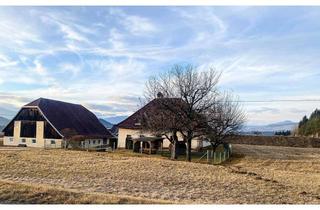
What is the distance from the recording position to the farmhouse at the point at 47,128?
156 ft

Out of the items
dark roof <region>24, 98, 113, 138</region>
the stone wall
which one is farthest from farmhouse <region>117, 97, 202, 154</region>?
the stone wall

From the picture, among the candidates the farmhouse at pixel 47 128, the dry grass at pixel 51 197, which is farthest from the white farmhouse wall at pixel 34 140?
the dry grass at pixel 51 197

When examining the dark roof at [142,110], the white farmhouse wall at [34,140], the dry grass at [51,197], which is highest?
the dark roof at [142,110]

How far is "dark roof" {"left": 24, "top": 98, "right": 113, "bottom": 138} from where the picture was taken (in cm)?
4950

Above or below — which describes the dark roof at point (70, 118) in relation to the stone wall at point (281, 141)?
above

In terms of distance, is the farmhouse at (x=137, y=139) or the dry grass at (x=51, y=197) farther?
the farmhouse at (x=137, y=139)

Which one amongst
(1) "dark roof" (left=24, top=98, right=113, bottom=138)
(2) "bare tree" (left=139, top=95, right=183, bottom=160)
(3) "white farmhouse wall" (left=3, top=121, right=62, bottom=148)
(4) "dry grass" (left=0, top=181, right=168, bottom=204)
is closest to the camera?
(4) "dry grass" (left=0, top=181, right=168, bottom=204)

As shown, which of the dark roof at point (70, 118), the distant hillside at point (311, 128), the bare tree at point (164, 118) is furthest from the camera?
the distant hillside at point (311, 128)

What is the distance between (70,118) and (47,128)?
475 centimetres

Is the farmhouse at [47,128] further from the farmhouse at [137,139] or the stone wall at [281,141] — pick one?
the stone wall at [281,141]

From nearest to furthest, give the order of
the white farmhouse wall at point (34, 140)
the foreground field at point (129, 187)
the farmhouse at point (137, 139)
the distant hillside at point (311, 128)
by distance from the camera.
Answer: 1. the foreground field at point (129, 187)
2. the farmhouse at point (137, 139)
3. the white farmhouse wall at point (34, 140)
4. the distant hillside at point (311, 128)

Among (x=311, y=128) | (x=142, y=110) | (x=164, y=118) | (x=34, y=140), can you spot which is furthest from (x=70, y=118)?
(x=311, y=128)

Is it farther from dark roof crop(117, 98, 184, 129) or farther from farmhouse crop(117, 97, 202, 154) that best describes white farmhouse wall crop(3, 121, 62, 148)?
dark roof crop(117, 98, 184, 129)

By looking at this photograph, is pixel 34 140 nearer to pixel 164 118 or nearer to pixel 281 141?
pixel 164 118
